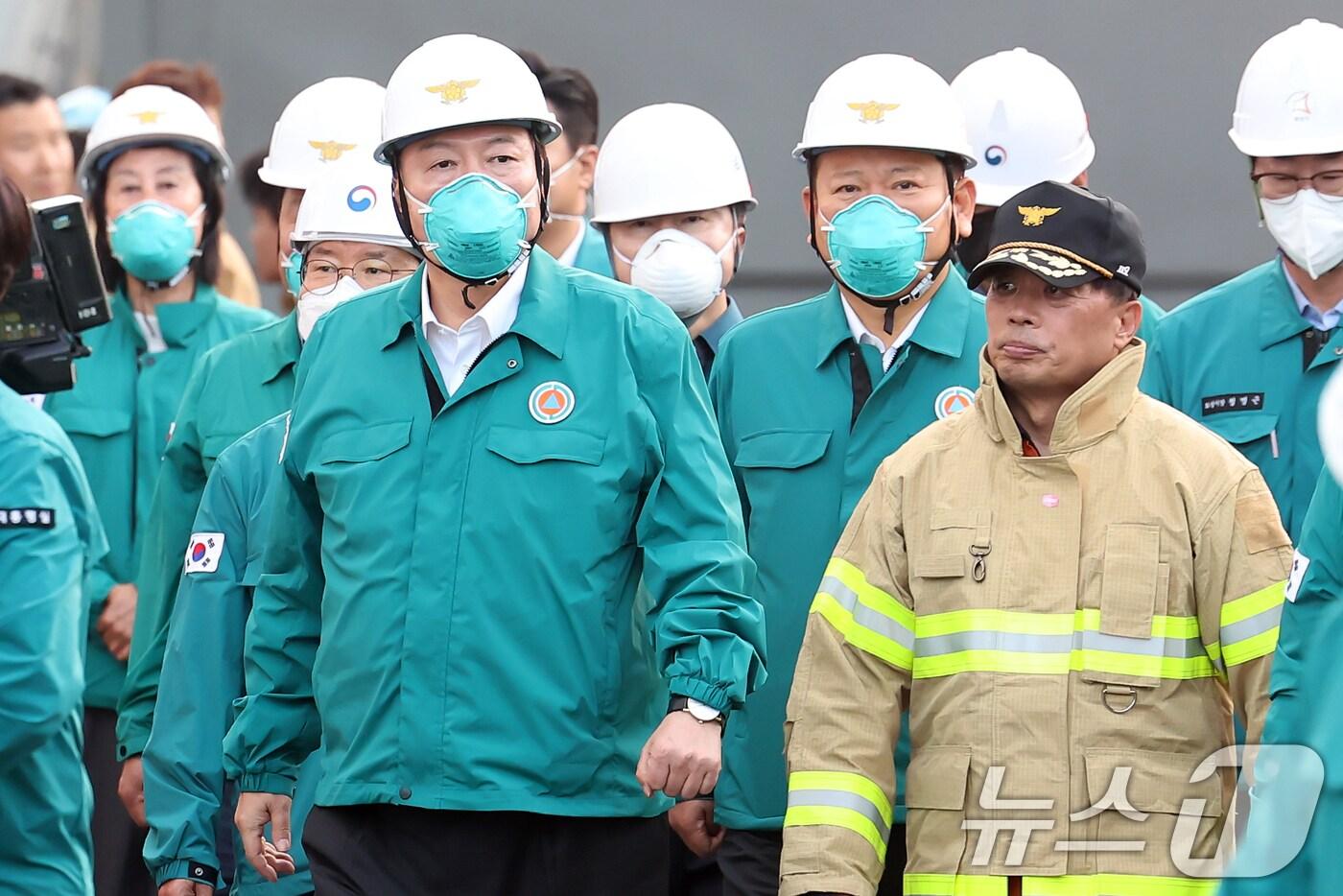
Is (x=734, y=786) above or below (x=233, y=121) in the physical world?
below

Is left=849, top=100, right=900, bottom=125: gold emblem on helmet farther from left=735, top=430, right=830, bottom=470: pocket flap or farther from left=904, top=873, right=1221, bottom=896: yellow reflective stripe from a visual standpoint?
left=904, top=873, right=1221, bottom=896: yellow reflective stripe

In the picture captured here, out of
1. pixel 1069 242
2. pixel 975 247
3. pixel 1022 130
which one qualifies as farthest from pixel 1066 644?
pixel 1022 130

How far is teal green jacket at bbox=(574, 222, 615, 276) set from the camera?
7.01m

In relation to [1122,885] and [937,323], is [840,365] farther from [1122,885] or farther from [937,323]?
[1122,885]

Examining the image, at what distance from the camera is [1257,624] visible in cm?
400

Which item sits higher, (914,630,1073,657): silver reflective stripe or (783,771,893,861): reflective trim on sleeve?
(914,630,1073,657): silver reflective stripe

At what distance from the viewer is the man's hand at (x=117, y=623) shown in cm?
642

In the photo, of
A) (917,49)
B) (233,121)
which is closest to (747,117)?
(917,49)

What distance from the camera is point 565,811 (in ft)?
13.8

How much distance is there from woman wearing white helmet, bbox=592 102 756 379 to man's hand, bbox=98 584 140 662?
1.60 m

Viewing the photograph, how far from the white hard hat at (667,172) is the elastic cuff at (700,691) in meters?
2.43

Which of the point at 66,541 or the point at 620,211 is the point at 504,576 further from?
the point at 620,211

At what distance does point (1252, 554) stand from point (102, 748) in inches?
138

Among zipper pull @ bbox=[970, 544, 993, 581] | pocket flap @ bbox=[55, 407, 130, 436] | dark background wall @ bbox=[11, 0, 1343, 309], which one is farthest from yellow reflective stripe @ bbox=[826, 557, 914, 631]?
dark background wall @ bbox=[11, 0, 1343, 309]
